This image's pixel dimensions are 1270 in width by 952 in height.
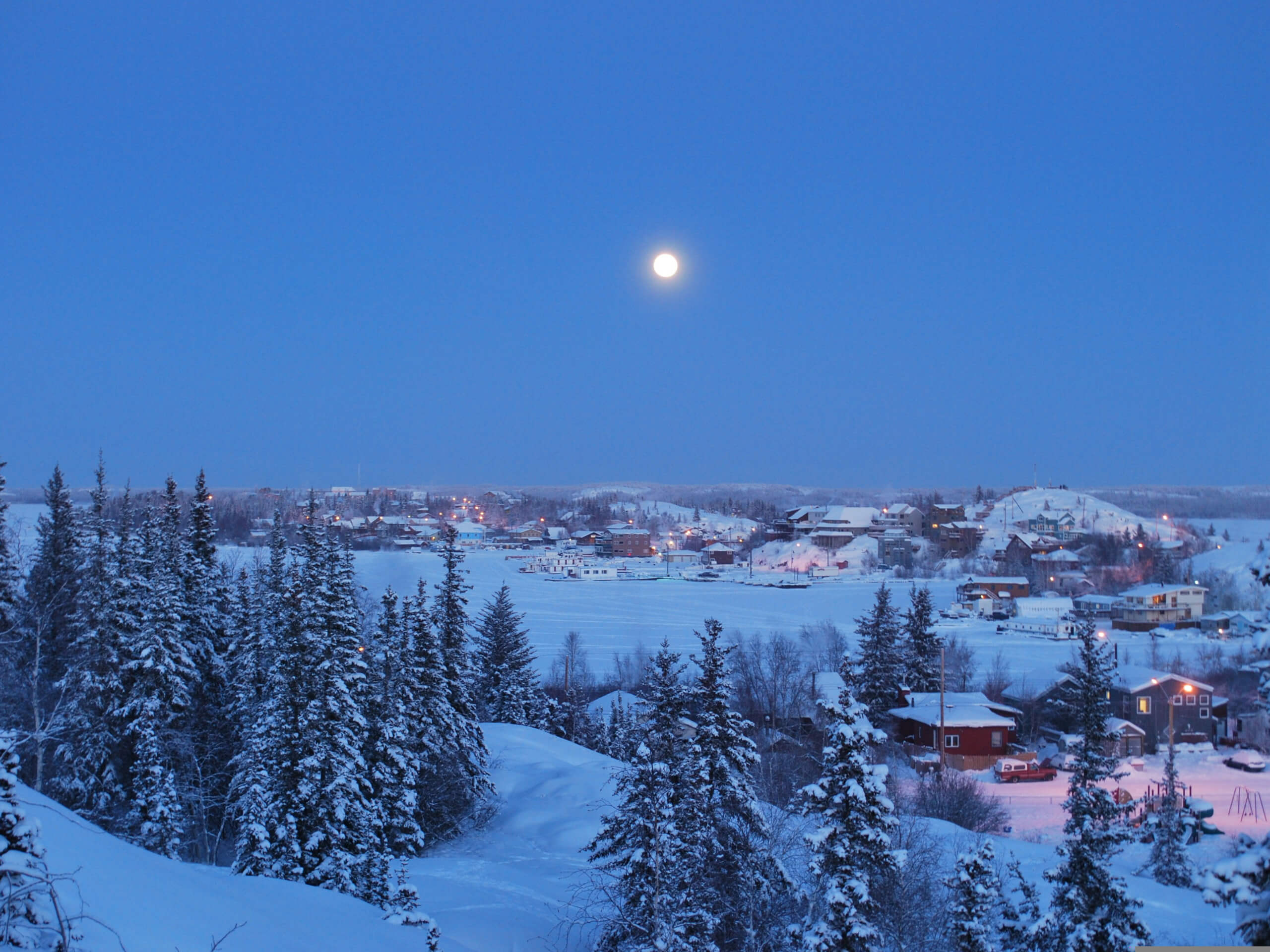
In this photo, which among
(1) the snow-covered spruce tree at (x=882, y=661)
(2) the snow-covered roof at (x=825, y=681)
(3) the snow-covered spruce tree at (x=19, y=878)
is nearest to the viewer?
(3) the snow-covered spruce tree at (x=19, y=878)

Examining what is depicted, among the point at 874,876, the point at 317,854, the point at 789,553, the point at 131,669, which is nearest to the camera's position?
the point at 874,876

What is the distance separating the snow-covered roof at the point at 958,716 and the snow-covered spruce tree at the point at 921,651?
226 inches

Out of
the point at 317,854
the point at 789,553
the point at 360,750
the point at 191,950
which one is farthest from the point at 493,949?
the point at 789,553

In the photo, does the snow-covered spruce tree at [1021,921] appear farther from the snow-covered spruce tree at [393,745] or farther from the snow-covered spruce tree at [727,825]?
the snow-covered spruce tree at [393,745]

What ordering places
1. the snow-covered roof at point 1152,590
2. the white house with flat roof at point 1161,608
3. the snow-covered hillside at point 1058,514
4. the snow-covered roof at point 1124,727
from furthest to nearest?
the snow-covered hillside at point 1058,514 → the snow-covered roof at point 1152,590 → the white house with flat roof at point 1161,608 → the snow-covered roof at point 1124,727

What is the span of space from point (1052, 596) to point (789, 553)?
41.7m

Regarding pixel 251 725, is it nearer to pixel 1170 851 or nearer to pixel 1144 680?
pixel 1170 851

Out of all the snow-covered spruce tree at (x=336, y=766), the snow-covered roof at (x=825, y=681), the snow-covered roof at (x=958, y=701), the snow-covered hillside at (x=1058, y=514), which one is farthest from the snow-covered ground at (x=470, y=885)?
the snow-covered hillside at (x=1058, y=514)

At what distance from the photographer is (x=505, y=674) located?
3816 centimetres

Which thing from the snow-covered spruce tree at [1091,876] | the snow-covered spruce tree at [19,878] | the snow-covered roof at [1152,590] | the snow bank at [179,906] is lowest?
the snow-covered roof at [1152,590]

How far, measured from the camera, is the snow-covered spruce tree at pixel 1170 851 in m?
20.5

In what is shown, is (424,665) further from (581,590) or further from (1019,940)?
(581,590)

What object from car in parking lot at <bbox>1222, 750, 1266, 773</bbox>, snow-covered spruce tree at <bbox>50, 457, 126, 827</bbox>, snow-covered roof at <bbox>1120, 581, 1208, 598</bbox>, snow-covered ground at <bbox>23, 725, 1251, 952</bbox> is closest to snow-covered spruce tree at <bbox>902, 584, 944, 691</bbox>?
snow-covered ground at <bbox>23, 725, 1251, 952</bbox>

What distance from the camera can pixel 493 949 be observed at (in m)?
14.5
